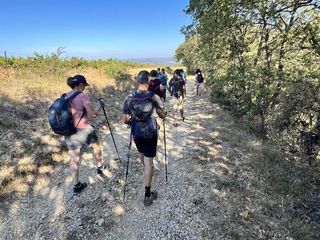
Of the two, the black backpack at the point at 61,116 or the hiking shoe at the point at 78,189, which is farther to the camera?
the hiking shoe at the point at 78,189

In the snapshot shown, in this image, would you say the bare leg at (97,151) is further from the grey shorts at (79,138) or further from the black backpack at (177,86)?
the black backpack at (177,86)

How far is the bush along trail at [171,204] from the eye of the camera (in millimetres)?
4711

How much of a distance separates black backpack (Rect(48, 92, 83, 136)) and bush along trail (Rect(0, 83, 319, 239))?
1.68 metres

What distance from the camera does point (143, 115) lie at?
4.91m

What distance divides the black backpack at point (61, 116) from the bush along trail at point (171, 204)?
1682 mm

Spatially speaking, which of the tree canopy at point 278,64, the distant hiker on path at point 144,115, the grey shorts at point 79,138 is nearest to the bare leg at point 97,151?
the grey shorts at point 79,138

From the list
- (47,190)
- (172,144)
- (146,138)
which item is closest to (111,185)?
(47,190)

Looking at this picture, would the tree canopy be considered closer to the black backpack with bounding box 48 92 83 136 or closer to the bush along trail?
the bush along trail

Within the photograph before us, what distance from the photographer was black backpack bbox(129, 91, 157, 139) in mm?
4895

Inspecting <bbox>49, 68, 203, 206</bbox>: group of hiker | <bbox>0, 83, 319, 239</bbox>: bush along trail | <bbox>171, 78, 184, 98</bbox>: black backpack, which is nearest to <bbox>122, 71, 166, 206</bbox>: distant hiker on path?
<bbox>49, 68, 203, 206</bbox>: group of hiker

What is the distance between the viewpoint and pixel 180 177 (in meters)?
6.54

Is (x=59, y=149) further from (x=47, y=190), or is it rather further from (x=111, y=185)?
(x=111, y=185)

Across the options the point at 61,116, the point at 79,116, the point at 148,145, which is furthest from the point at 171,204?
the point at 61,116

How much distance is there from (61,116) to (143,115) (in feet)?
5.33
